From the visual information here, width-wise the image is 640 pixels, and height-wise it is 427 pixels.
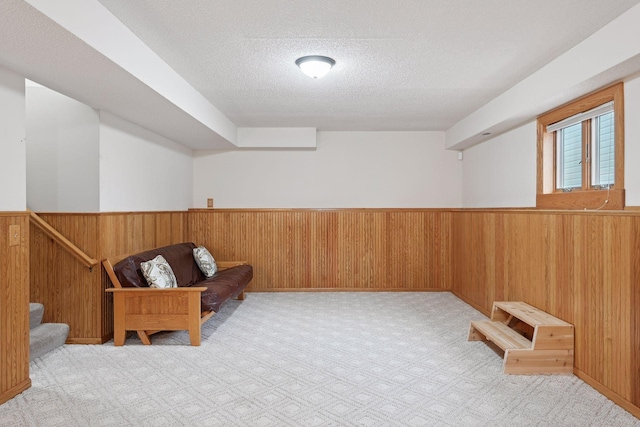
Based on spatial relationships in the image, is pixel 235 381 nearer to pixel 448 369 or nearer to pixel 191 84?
pixel 448 369

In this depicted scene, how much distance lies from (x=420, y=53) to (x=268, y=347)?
2.73 meters

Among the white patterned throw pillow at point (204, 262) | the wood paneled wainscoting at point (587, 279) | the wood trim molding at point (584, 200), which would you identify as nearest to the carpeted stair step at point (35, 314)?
the white patterned throw pillow at point (204, 262)

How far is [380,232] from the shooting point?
18.8 feet

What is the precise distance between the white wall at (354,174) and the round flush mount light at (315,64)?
2.82m

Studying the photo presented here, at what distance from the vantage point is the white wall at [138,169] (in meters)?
3.61

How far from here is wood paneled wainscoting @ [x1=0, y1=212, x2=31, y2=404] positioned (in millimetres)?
2428

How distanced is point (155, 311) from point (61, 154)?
1.71 meters

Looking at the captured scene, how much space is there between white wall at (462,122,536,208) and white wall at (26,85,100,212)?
418 cm

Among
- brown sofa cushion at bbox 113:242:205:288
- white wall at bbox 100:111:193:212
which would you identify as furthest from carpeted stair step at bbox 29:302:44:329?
white wall at bbox 100:111:193:212

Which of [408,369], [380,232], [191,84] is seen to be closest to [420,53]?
[191,84]

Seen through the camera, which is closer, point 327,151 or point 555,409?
point 555,409

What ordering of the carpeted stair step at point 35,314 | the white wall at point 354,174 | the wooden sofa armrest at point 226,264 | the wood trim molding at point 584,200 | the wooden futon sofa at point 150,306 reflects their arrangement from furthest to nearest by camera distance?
the white wall at point 354,174, the wooden sofa armrest at point 226,264, the wooden futon sofa at point 150,306, the carpeted stair step at point 35,314, the wood trim molding at point 584,200

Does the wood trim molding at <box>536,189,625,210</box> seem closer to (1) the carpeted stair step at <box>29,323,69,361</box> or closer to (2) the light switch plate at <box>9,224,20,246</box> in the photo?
(2) the light switch plate at <box>9,224,20,246</box>

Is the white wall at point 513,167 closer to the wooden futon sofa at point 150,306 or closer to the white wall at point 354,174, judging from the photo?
the white wall at point 354,174
